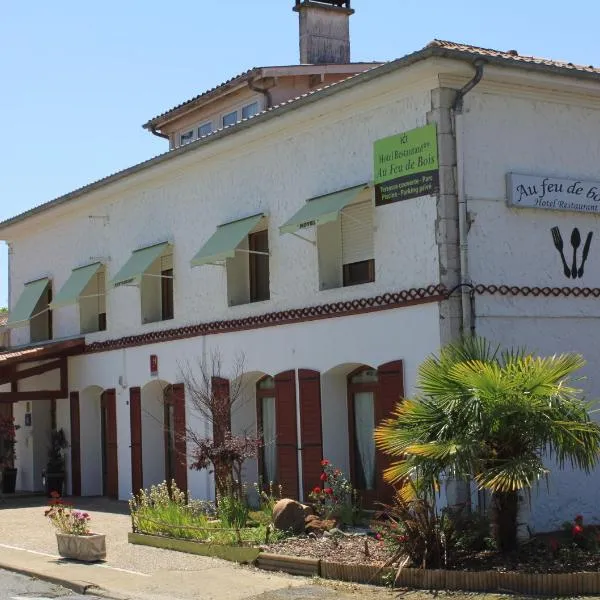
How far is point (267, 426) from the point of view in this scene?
742 inches

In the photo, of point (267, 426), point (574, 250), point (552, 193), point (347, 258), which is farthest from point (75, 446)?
point (552, 193)

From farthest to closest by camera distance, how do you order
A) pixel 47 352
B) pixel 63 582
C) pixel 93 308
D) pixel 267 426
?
pixel 93 308
pixel 47 352
pixel 267 426
pixel 63 582

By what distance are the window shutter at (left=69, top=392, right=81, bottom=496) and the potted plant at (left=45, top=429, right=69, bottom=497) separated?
0.89 feet

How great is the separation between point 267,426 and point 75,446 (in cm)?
693

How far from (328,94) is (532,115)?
288 cm

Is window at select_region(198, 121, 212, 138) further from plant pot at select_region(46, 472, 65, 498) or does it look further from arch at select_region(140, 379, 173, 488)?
plant pot at select_region(46, 472, 65, 498)

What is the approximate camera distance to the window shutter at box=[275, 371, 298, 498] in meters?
17.5

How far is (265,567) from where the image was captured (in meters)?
13.3

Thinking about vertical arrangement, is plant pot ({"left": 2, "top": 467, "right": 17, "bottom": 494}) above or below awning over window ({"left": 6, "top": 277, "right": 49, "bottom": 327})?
below

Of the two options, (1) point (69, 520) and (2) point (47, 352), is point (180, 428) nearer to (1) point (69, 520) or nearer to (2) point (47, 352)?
(2) point (47, 352)

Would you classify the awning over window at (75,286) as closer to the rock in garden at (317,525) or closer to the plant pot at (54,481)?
the plant pot at (54,481)

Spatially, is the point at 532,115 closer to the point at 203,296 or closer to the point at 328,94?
the point at 328,94

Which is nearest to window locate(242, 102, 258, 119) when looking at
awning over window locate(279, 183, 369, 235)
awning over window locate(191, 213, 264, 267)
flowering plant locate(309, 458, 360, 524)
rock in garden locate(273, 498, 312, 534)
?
awning over window locate(191, 213, 264, 267)

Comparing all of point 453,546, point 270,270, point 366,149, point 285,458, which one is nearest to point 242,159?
point 270,270
